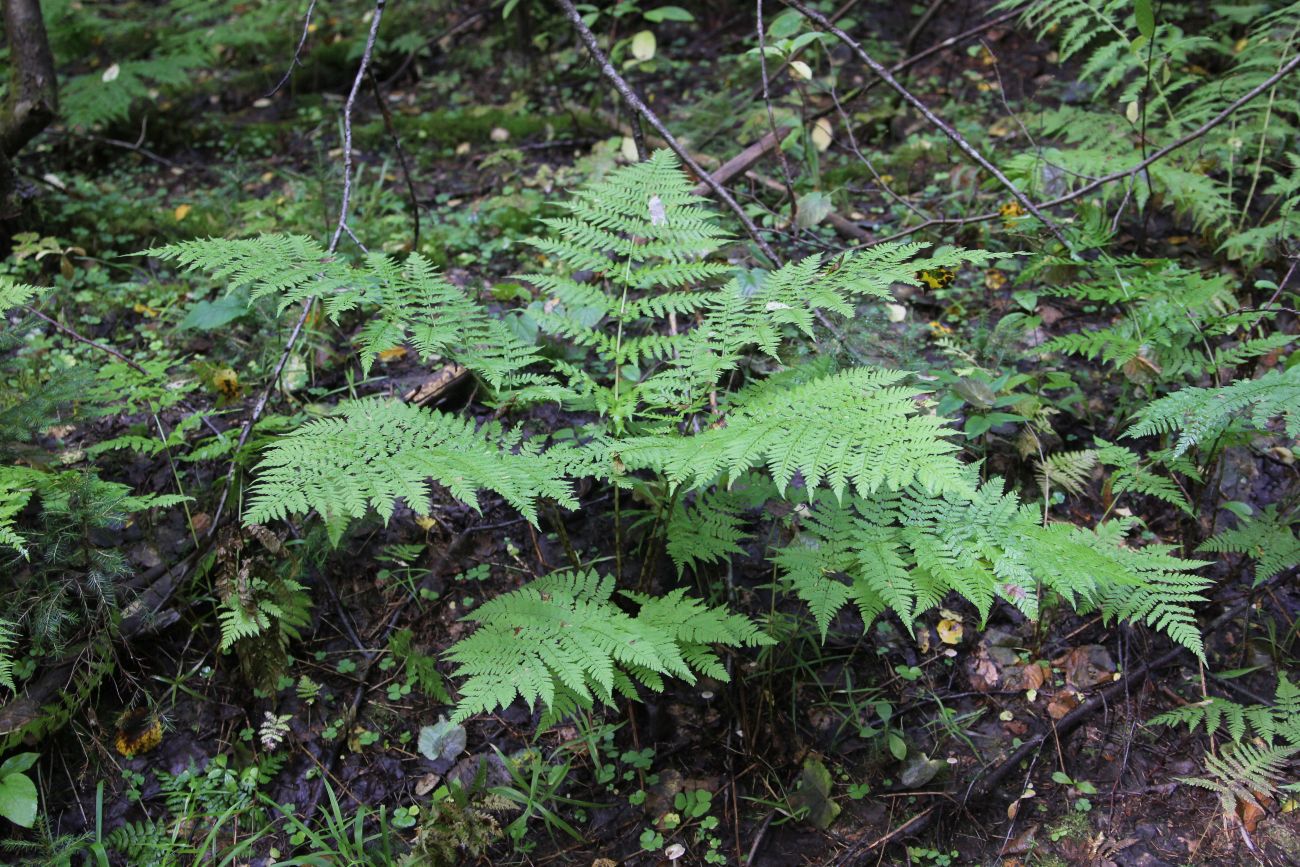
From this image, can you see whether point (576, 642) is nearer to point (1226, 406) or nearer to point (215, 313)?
point (1226, 406)

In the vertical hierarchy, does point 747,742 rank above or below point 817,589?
below

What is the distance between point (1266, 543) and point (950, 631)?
3.41 feet

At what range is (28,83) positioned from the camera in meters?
4.12

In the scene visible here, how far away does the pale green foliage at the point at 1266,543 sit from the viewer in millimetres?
2768

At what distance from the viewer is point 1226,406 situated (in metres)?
2.42

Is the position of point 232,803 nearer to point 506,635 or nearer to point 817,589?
point 506,635

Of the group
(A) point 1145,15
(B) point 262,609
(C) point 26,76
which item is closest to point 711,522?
(B) point 262,609

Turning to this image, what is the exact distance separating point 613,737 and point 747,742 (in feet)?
1.46

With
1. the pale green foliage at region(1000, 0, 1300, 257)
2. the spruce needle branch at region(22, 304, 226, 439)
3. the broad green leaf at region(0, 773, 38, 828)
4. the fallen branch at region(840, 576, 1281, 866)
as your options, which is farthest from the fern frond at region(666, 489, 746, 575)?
the pale green foliage at region(1000, 0, 1300, 257)

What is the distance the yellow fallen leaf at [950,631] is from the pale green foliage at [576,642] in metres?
0.97

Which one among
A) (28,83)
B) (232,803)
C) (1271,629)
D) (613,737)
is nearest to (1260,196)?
(1271,629)

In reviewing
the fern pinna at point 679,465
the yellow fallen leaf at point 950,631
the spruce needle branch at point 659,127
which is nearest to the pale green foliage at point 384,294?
the fern pinna at point 679,465

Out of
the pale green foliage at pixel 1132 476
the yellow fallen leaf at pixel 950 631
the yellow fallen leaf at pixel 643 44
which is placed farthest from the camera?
the yellow fallen leaf at pixel 643 44

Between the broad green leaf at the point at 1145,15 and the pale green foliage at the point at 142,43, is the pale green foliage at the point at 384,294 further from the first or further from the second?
the pale green foliage at the point at 142,43
